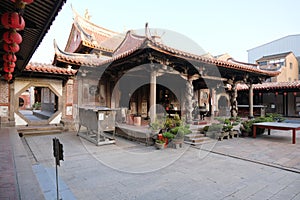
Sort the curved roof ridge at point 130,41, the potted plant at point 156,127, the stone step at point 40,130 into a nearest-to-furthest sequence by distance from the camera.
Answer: the potted plant at point 156,127 < the stone step at point 40,130 < the curved roof ridge at point 130,41

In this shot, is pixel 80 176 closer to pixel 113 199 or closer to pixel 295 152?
pixel 113 199

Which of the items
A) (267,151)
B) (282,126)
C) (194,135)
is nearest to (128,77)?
(194,135)

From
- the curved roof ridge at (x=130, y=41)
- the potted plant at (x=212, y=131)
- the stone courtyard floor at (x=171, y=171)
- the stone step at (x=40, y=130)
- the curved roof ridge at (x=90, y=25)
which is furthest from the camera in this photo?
the curved roof ridge at (x=90, y=25)

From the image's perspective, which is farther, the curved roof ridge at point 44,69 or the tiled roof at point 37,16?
the curved roof ridge at point 44,69

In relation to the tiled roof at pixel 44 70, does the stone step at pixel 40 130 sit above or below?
below

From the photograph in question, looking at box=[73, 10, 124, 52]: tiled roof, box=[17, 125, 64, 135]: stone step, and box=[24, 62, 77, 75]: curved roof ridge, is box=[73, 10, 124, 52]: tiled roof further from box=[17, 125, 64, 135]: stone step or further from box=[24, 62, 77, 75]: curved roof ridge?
box=[17, 125, 64, 135]: stone step

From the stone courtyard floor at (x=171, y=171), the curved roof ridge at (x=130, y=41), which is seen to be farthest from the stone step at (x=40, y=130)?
the curved roof ridge at (x=130, y=41)

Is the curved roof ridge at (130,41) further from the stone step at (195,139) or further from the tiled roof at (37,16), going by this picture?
the tiled roof at (37,16)

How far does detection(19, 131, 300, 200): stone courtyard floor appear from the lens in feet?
10.6

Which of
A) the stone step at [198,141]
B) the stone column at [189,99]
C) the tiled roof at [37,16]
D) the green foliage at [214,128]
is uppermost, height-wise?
the tiled roof at [37,16]

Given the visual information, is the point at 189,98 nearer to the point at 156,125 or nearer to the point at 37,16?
the point at 156,125

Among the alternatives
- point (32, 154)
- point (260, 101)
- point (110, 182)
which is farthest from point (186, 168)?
point (260, 101)

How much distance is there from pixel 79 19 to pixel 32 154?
35.6 feet

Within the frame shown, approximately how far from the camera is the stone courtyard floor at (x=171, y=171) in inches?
127
